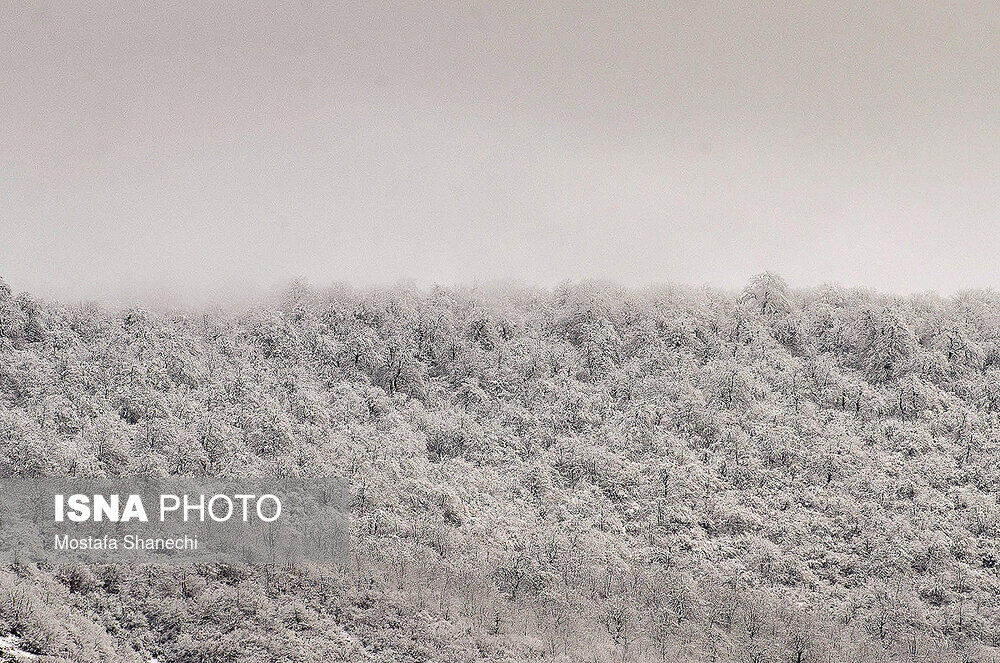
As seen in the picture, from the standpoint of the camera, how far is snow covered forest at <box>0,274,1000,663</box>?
3170cm

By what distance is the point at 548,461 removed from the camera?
44.6 m

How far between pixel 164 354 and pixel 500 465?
59.3ft

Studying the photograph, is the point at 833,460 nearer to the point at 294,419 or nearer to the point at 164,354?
→ the point at 294,419

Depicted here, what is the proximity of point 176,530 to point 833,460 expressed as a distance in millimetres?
27863

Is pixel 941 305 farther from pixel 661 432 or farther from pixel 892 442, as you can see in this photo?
pixel 661 432

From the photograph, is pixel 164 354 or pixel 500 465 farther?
pixel 164 354

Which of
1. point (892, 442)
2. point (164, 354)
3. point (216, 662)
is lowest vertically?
point (216, 662)

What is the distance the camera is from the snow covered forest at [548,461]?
104 ft

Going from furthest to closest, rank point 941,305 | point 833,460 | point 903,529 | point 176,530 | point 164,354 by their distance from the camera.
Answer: point 941,305 < point 164,354 < point 833,460 < point 903,529 < point 176,530

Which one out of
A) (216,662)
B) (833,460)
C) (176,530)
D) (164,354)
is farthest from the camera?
(164,354)

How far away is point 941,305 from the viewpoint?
195 feet

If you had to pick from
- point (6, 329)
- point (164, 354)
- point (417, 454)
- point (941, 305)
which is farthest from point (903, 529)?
point (6, 329)

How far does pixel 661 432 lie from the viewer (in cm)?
4603

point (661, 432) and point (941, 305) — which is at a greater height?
point (941, 305)
